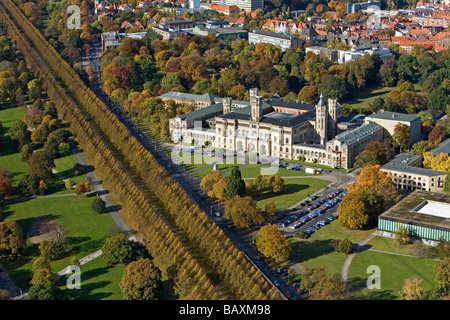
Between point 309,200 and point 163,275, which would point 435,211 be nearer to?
point 309,200

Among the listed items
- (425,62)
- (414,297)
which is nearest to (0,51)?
(425,62)

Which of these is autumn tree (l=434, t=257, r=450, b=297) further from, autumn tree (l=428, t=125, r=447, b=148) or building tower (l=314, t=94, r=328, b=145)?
autumn tree (l=428, t=125, r=447, b=148)

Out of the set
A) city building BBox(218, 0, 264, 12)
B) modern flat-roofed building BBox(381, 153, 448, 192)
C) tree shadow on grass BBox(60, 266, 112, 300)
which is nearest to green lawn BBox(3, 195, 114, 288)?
tree shadow on grass BBox(60, 266, 112, 300)

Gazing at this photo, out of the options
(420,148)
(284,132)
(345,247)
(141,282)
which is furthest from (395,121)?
(141,282)

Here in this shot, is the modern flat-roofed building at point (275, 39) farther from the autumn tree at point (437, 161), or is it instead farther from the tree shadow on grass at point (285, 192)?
the tree shadow on grass at point (285, 192)

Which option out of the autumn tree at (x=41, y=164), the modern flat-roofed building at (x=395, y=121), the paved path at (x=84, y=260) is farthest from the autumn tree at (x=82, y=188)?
the modern flat-roofed building at (x=395, y=121)

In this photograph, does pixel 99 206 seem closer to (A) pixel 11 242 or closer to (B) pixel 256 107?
(A) pixel 11 242
